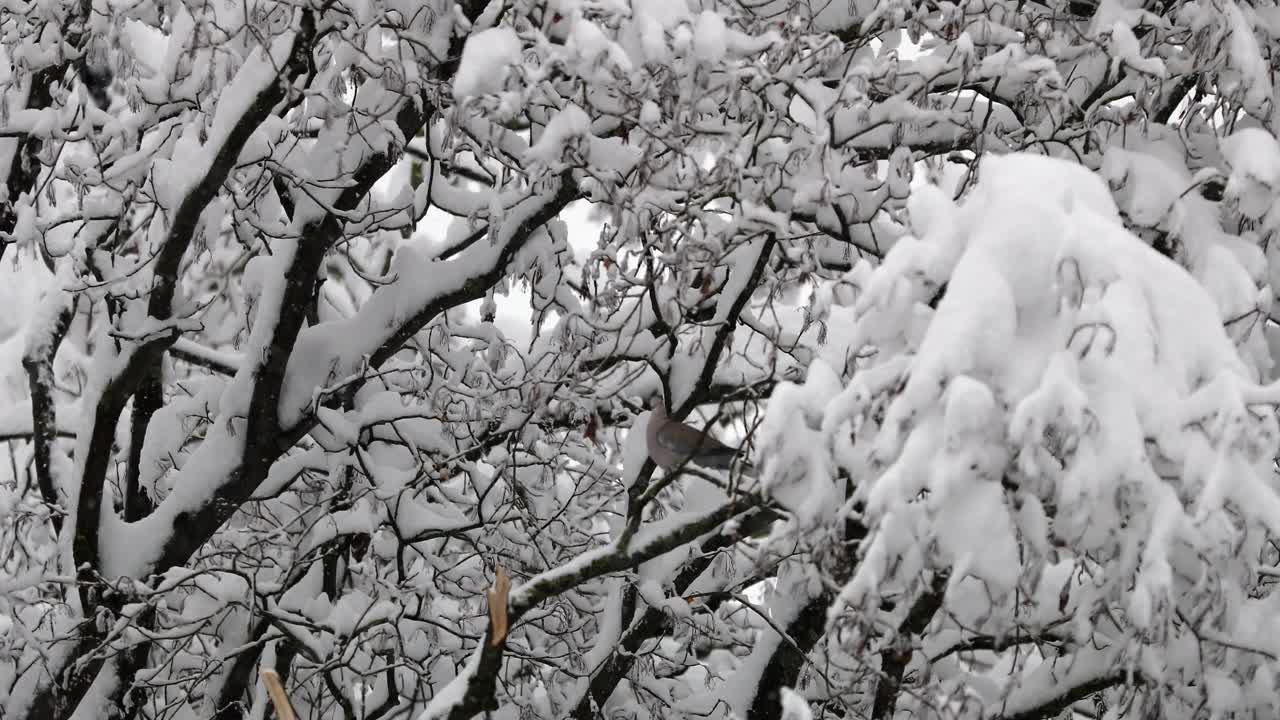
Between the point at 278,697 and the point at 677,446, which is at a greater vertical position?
the point at 677,446

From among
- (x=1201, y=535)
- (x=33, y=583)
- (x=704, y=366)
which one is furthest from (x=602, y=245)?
(x=33, y=583)

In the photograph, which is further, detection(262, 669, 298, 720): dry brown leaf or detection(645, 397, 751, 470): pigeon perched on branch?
detection(645, 397, 751, 470): pigeon perched on branch

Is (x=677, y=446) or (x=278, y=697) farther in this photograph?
(x=677, y=446)

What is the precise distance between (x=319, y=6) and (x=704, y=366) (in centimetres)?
185

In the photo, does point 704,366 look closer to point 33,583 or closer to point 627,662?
point 627,662

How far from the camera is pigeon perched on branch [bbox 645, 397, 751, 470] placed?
4.05 m

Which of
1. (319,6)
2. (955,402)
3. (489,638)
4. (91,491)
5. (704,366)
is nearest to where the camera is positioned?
(955,402)

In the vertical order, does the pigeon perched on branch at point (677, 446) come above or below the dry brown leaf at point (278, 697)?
above

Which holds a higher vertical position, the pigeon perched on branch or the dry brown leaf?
the pigeon perched on branch

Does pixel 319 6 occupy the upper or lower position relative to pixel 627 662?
upper

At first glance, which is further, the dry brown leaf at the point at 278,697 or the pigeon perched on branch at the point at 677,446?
the pigeon perched on branch at the point at 677,446

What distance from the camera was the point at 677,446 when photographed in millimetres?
4102

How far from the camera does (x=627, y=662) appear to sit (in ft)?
17.0

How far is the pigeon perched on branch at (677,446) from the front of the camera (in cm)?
405
